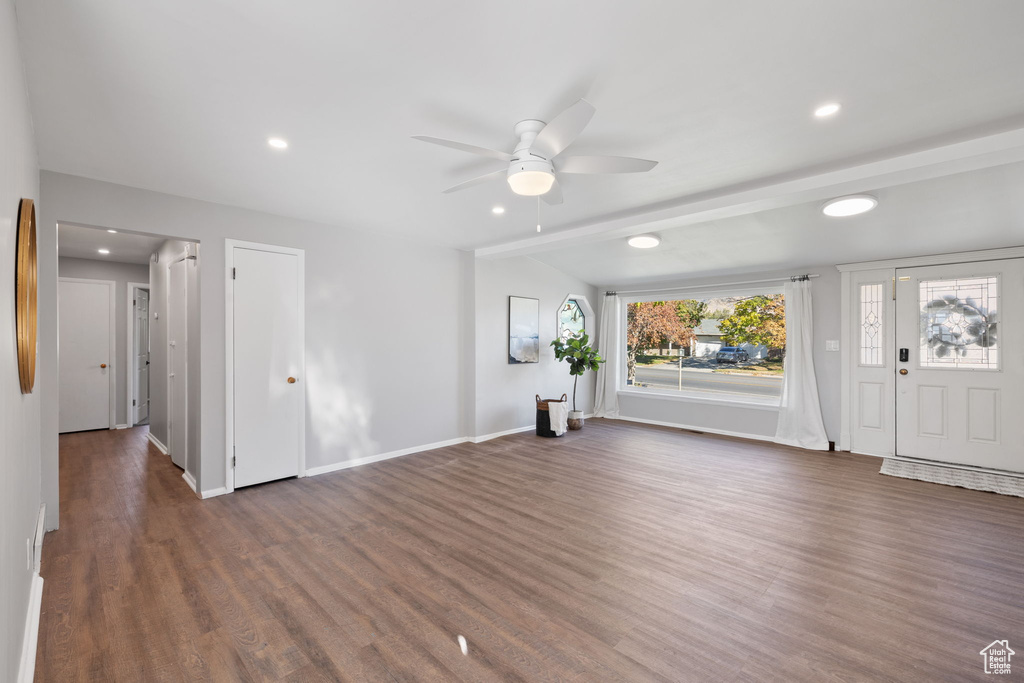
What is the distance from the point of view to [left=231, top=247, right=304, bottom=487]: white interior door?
3.98 m

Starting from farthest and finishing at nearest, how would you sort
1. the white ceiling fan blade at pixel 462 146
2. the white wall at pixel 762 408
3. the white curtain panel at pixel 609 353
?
the white curtain panel at pixel 609 353 → the white wall at pixel 762 408 → the white ceiling fan blade at pixel 462 146

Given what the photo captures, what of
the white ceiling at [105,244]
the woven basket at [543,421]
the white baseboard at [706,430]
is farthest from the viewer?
the woven basket at [543,421]

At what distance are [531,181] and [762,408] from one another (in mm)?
5120

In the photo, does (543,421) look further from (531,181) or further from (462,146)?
(462,146)

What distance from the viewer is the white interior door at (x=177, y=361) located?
169 inches

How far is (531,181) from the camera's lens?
256 centimetres

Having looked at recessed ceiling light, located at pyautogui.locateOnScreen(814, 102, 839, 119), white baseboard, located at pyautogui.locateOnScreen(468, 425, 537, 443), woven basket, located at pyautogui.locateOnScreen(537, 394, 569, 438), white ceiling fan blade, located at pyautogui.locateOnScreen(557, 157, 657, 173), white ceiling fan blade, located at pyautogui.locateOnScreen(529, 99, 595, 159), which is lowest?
white baseboard, located at pyautogui.locateOnScreen(468, 425, 537, 443)

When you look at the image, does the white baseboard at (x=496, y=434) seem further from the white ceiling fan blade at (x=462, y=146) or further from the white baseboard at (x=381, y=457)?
the white ceiling fan blade at (x=462, y=146)

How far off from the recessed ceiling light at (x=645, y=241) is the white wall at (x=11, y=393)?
463 cm

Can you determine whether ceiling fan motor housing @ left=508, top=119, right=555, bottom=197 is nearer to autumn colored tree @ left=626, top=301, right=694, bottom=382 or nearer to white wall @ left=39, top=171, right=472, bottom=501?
white wall @ left=39, top=171, right=472, bottom=501

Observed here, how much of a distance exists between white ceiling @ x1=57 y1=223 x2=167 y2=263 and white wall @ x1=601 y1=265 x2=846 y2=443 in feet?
22.4

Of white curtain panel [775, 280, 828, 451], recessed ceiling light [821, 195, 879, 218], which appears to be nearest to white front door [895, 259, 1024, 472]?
white curtain panel [775, 280, 828, 451]

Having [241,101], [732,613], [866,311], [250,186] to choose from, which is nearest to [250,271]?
[250,186]

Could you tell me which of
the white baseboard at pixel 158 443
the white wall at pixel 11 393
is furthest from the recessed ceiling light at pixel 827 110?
the white baseboard at pixel 158 443
